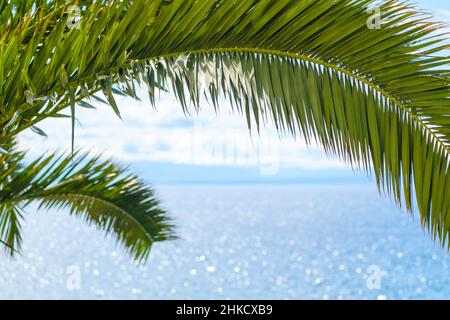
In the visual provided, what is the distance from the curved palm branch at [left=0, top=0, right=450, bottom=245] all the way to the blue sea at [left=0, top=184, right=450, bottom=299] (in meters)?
8.18

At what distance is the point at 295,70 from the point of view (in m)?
1.87

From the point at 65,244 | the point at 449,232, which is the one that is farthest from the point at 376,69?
the point at 65,244

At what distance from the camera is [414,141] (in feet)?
5.91

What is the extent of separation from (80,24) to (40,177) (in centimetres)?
166

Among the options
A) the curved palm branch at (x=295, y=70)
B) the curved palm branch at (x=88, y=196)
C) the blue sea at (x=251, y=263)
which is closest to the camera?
the curved palm branch at (x=295, y=70)

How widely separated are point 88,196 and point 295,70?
2.26 meters

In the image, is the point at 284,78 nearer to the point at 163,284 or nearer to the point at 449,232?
the point at 449,232

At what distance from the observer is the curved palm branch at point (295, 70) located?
1.78 metres

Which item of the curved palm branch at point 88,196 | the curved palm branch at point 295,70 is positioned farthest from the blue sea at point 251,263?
the curved palm branch at point 295,70

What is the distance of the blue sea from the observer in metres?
16.8

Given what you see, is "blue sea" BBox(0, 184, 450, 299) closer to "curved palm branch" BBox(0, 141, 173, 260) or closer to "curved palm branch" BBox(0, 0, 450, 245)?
"curved palm branch" BBox(0, 141, 173, 260)

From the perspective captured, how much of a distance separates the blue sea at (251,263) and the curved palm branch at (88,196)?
5.99 m

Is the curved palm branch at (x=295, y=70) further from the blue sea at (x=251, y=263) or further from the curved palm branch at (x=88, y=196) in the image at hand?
the blue sea at (x=251, y=263)

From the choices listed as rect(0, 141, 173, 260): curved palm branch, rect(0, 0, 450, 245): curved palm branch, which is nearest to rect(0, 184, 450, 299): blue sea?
rect(0, 141, 173, 260): curved palm branch
